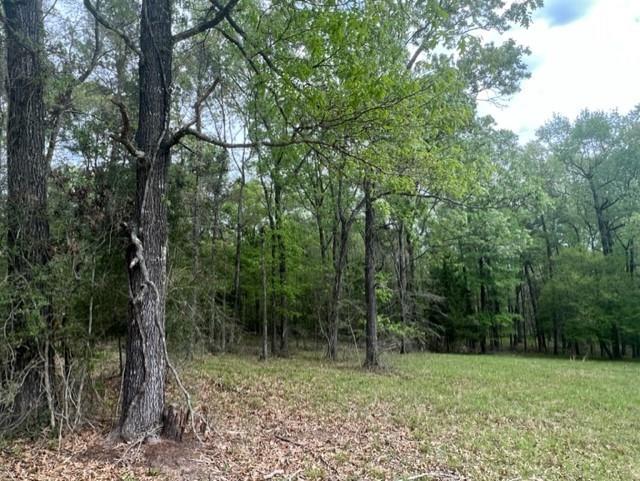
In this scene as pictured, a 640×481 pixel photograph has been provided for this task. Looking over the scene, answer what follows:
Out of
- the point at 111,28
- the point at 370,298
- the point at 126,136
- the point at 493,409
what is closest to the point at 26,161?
the point at 126,136

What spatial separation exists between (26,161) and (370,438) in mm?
5671

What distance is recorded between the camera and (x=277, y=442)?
5.14 meters

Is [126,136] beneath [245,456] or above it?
above

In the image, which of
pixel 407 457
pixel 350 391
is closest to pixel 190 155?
pixel 350 391

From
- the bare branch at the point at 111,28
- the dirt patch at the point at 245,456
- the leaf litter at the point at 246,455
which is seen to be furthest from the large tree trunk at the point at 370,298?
the bare branch at the point at 111,28

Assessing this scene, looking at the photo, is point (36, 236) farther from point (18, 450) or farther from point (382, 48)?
point (382, 48)

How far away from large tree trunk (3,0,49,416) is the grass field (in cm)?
97

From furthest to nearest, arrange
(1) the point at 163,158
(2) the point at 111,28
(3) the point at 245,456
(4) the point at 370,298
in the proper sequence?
(4) the point at 370,298, (1) the point at 163,158, (2) the point at 111,28, (3) the point at 245,456

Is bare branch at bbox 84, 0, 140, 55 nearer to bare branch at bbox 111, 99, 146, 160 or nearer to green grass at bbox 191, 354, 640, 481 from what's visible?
bare branch at bbox 111, 99, 146, 160

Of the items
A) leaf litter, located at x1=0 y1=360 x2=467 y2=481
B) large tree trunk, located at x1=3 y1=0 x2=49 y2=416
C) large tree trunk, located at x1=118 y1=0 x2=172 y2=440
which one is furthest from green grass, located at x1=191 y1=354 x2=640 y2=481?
large tree trunk, located at x1=3 y1=0 x2=49 y2=416

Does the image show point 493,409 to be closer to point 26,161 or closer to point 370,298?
point 370,298

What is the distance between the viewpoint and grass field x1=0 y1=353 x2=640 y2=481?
420cm

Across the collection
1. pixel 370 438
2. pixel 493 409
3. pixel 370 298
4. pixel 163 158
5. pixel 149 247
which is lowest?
pixel 493 409

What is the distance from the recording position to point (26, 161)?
209 inches
